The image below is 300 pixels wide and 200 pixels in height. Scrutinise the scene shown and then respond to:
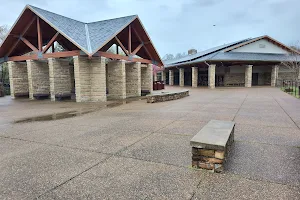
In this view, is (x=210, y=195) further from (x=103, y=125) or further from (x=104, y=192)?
(x=103, y=125)

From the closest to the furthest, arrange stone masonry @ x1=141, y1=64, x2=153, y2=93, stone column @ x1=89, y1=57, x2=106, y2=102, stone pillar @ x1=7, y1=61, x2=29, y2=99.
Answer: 1. stone column @ x1=89, y1=57, x2=106, y2=102
2. stone pillar @ x1=7, y1=61, x2=29, y2=99
3. stone masonry @ x1=141, y1=64, x2=153, y2=93

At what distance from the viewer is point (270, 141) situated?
442 cm

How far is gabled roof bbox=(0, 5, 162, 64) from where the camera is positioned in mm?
11383

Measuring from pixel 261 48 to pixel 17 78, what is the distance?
88.0 feet

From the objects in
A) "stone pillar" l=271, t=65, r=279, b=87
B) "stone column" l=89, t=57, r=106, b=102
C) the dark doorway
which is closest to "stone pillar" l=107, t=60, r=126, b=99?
"stone column" l=89, t=57, r=106, b=102

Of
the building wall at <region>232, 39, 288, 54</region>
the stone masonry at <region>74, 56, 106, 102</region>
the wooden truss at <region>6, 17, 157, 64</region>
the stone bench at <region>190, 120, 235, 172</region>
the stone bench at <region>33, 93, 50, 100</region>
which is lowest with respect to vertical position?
the stone bench at <region>190, 120, 235, 172</region>

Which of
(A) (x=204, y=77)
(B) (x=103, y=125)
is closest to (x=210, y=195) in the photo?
(B) (x=103, y=125)

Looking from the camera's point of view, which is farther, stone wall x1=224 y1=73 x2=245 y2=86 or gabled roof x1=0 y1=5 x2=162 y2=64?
stone wall x1=224 y1=73 x2=245 y2=86

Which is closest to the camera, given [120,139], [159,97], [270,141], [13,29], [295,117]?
[270,141]

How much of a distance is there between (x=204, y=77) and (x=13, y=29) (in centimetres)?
2446

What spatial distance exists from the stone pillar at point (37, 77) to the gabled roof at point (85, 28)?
2448 millimetres

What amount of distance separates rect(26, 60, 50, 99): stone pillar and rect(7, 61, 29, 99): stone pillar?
1.90m

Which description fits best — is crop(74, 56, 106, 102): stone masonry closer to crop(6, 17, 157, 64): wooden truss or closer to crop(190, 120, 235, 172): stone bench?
crop(6, 17, 157, 64): wooden truss

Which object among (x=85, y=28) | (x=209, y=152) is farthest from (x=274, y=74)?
(x=209, y=152)
